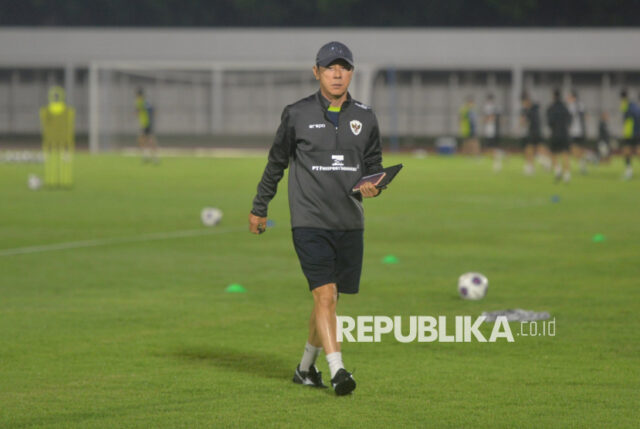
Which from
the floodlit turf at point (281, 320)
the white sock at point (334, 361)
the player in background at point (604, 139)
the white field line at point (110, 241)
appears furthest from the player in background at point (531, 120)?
the white sock at point (334, 361)

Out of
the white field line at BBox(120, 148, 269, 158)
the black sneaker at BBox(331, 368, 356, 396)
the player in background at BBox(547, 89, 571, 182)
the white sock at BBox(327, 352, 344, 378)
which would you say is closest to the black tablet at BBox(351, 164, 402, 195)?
the white sock at BBox(327, 352, 344, 378)

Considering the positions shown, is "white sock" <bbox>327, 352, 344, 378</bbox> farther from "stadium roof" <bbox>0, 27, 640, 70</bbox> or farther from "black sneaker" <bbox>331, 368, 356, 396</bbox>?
"stadium roof" <bbox>0, 27, 640, 70</bbox>

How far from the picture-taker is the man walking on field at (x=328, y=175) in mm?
7516

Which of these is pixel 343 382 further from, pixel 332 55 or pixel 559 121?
pixel 559 121

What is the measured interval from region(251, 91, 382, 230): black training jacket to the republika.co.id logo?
2123mm

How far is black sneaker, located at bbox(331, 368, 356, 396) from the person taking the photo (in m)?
7.29

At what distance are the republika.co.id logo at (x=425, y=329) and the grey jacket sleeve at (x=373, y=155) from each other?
2.15 meters

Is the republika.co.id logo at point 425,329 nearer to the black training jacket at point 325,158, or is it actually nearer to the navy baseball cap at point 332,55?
the black training jacket at point 325,158

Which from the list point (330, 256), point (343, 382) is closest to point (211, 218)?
point (330, 256)

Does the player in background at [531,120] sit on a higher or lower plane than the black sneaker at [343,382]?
higher

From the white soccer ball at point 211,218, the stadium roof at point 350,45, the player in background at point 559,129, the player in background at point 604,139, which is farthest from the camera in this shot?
the stadium roof at point 350,45

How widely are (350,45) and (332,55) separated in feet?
175
